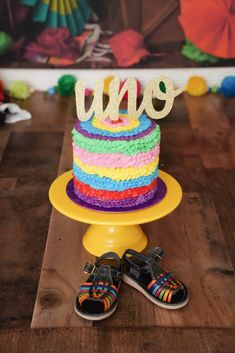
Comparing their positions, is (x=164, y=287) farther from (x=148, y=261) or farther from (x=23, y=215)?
(x=23, y=215)

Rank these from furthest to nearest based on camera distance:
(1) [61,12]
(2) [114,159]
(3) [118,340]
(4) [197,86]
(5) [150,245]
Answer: (4) [197,86] → (1) [61,12] → (5) [150,245] → (2) [114,159] → (3) [118,340]

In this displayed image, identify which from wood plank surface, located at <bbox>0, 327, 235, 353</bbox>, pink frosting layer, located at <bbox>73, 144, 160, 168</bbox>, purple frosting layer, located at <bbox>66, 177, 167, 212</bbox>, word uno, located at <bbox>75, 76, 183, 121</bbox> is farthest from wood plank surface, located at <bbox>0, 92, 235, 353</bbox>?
word uno, located at <bbox>75, 76, 183, 121</bbox>

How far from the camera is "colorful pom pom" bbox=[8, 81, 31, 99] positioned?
8.98ft

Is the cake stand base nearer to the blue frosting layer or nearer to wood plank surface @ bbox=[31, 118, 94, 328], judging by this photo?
wood plank surface @ bbox=[31, 118, 94, 328]

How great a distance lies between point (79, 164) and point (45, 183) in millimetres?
554

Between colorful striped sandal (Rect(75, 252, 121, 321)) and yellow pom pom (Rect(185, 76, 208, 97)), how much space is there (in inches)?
64.3

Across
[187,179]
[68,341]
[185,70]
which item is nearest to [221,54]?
[185,70]

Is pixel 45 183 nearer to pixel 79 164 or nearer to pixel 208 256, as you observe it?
pixel 79 164

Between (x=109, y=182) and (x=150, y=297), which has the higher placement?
(x=109, y=182)

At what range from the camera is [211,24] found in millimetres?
2660

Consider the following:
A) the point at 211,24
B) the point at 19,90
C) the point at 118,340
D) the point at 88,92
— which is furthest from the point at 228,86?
the point at 118,340

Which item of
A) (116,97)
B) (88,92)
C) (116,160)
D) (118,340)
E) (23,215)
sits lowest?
(88,92)

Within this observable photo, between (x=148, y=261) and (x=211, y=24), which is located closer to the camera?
(x=148, y=261)

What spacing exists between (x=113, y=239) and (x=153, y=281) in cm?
21
